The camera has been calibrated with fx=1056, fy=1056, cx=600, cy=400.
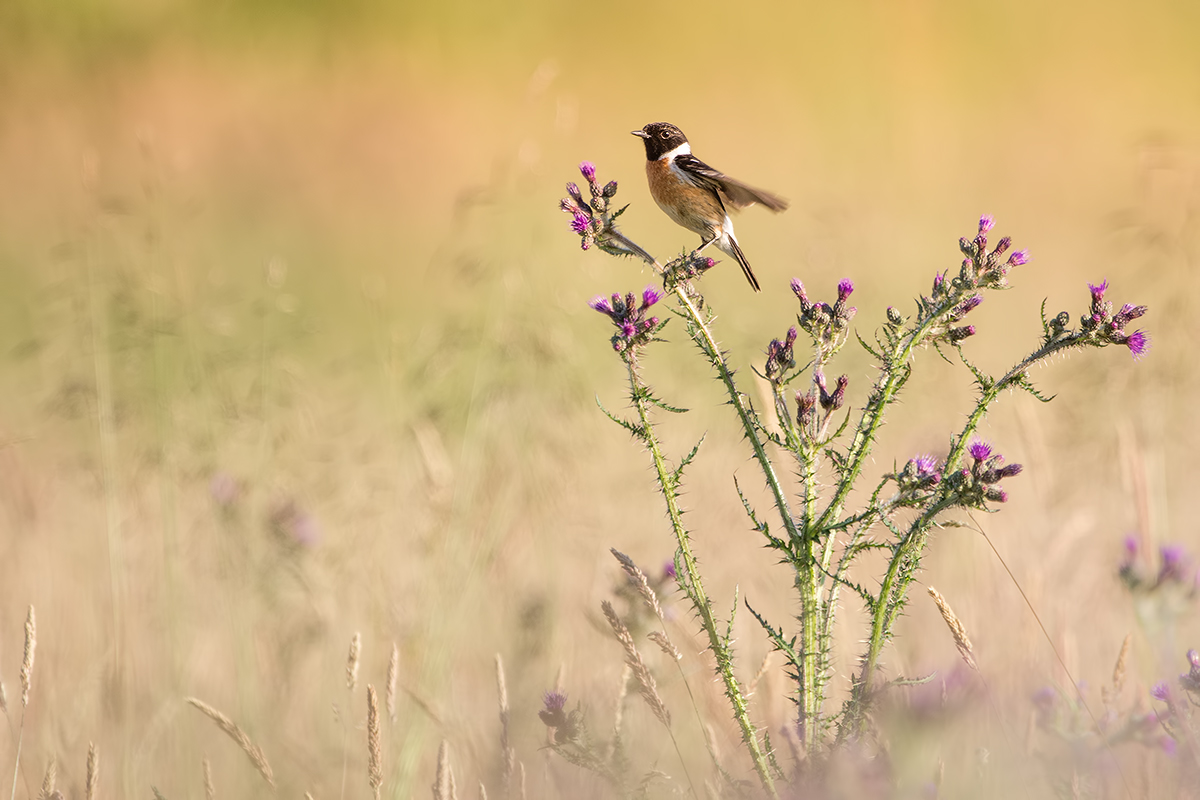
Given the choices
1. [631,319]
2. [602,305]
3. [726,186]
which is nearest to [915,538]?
[631,319]

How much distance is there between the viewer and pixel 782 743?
3.39 meters

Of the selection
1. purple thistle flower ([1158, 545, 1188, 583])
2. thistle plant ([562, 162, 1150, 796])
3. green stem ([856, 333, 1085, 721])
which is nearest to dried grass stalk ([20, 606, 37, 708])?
thistle plant ([562, 162, 1150, 796])

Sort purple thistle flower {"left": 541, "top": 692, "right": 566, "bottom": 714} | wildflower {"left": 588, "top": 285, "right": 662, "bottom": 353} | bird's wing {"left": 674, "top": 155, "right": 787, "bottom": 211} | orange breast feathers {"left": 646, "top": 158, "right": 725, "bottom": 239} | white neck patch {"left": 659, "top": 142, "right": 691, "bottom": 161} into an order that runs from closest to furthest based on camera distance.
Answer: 1. wildflower {"left": 588, "top": 285, "right": 662, "bottom": 353}
2. purple thistle flower {"left": 541, "top": 692, "right": 566, "bottom": 714}
3. bird's wing {"left": 674, "top": 155, "right": 787, "bottom": 211}
4. orange breast feathers {"left": 646, "top": 158, "right": 725, "bottom": 239}
5. white neck patch {"left": 659, "top": 142, "right": 691, "bottom": 161}

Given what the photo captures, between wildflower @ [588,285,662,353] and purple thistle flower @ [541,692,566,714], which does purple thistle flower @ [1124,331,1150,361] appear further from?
purple thistle flower @ [541,692,566,714]

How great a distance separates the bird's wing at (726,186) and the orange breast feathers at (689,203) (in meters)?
0.04

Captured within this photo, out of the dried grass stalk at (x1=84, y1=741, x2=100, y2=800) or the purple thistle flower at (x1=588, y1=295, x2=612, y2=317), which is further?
the purple thistle flower at (x1=588, y1=295, x2=612, y2=317)

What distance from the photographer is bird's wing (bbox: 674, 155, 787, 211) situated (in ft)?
10.4

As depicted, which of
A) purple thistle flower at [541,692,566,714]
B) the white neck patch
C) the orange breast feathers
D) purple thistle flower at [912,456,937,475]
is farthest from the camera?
the white neck patch

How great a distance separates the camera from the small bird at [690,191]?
12.0 ft

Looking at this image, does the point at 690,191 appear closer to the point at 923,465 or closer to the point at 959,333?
the point at 959,333

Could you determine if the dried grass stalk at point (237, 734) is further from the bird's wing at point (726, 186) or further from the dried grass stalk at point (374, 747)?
the bird's wing at point (726, 186)

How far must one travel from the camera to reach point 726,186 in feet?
11.4

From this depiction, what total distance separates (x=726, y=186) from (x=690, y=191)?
310 mm

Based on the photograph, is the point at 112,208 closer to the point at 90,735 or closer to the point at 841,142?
the point at 90,735
